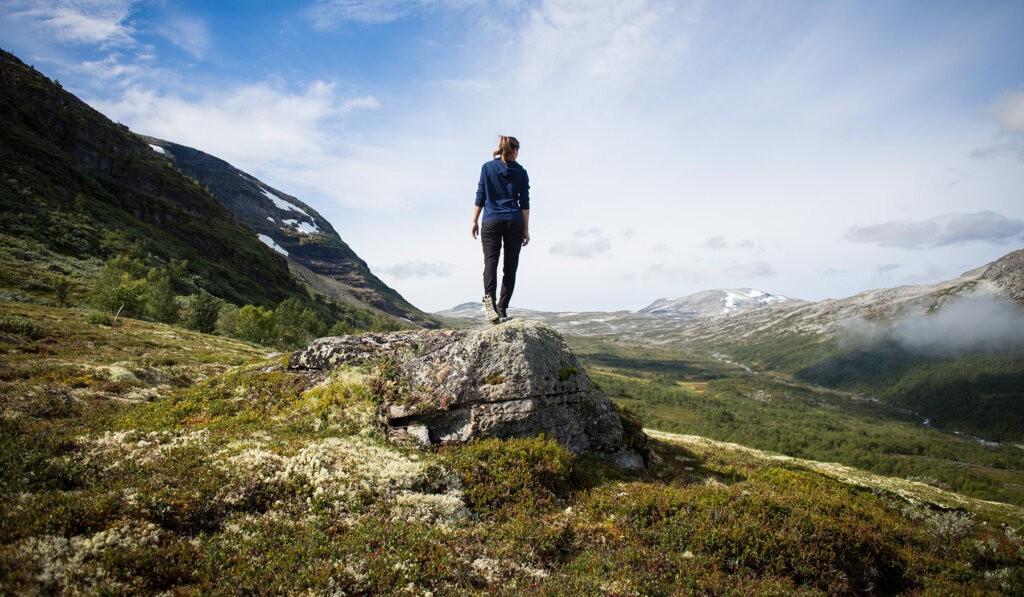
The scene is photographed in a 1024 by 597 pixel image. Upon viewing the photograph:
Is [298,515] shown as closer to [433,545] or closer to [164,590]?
[164,590]

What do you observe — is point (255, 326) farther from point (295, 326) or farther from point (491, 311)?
A: point (491, 311)

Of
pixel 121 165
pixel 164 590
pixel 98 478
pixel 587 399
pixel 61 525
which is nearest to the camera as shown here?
pixel 164 590

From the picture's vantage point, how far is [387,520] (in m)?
6.62

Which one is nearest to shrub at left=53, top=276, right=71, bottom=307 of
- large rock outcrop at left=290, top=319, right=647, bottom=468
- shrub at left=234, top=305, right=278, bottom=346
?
shrub at left=234, top=305, right=278, bottom=346

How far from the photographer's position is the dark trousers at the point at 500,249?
11.9 metres

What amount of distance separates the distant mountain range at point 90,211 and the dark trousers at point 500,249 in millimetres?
68519

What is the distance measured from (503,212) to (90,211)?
143 meters

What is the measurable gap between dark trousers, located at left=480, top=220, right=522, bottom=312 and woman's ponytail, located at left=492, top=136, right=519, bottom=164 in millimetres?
2045

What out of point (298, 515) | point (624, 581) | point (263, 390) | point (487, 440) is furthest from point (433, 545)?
point (263, 390)

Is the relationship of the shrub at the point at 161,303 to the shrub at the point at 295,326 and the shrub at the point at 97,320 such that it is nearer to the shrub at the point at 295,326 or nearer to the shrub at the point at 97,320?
the shrub at the point at 295,326

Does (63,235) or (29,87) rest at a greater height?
(29,87)

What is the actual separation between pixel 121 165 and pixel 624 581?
211834mm

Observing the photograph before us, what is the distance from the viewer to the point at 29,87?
136m

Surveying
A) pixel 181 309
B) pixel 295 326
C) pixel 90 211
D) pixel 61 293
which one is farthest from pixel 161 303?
pixel 90 211
